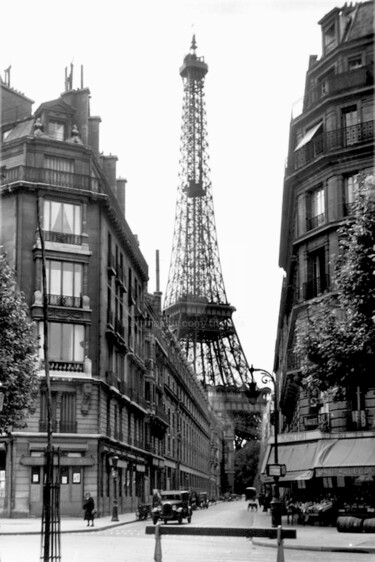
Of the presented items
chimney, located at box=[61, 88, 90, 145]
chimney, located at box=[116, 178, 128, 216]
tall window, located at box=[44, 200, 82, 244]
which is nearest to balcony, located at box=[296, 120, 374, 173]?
tall window, located at box=[44, 200, 82, 244]

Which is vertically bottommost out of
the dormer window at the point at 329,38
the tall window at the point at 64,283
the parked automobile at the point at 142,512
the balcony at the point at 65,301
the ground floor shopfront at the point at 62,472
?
the parked automobile at the point at 142,512

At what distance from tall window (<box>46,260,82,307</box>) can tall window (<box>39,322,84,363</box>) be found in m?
1.41

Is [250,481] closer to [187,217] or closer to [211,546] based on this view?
[187,217]

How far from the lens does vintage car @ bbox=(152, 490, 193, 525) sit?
4800 cm

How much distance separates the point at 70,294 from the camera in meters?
57.7

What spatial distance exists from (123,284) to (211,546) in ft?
129

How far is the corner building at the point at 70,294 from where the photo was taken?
180 ft

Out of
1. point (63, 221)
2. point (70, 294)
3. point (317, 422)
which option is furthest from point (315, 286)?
point (63, 221)

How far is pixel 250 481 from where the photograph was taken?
18462cm

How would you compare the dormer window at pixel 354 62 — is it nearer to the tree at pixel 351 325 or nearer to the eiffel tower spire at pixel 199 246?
the tree at pixel 351 325

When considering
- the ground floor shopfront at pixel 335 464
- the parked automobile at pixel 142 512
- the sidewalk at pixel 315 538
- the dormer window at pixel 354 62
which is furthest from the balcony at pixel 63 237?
the dormer window at pixel 354 62

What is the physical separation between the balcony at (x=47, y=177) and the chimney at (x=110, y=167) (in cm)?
1204

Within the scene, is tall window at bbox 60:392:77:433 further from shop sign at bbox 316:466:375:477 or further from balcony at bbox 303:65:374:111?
balcony at bbox 303:65:374:111

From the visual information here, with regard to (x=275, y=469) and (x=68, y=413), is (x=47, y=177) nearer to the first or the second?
(x=68, y=413)
